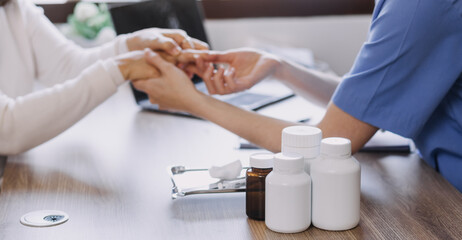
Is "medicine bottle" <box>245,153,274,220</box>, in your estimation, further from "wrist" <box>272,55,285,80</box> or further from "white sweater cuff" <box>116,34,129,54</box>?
"white sweater cuff" <box>116,34,129,54</box>

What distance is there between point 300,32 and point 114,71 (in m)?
1.20

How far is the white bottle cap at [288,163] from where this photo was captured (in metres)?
0.75

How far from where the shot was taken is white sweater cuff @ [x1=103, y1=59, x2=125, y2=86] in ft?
4.07

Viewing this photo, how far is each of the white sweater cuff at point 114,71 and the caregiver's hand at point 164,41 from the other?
0.14 m

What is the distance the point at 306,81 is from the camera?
136 cm

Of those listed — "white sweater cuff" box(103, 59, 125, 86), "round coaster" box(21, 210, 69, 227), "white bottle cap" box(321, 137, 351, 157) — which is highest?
"white sweater cuff" box(103, 59, 125, 86)

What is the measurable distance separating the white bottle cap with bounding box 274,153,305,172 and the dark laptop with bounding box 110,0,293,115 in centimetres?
77

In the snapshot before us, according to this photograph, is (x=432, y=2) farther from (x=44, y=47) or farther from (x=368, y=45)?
(x=44, y=47)

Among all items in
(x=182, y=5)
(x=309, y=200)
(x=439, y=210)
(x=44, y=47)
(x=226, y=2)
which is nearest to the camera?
(x=309, y=200)

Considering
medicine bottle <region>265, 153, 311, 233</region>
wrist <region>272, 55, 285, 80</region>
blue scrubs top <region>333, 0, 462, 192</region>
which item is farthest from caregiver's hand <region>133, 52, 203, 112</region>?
medicine bottle <region>265, 153, 311, 233</region>

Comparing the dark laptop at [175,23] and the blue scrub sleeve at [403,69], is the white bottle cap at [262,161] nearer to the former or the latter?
the blue scrub sleeve at [403,69]

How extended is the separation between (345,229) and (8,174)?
0.67 m

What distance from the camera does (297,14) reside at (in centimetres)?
248

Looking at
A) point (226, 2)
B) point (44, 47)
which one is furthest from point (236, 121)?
point (226, 2)
